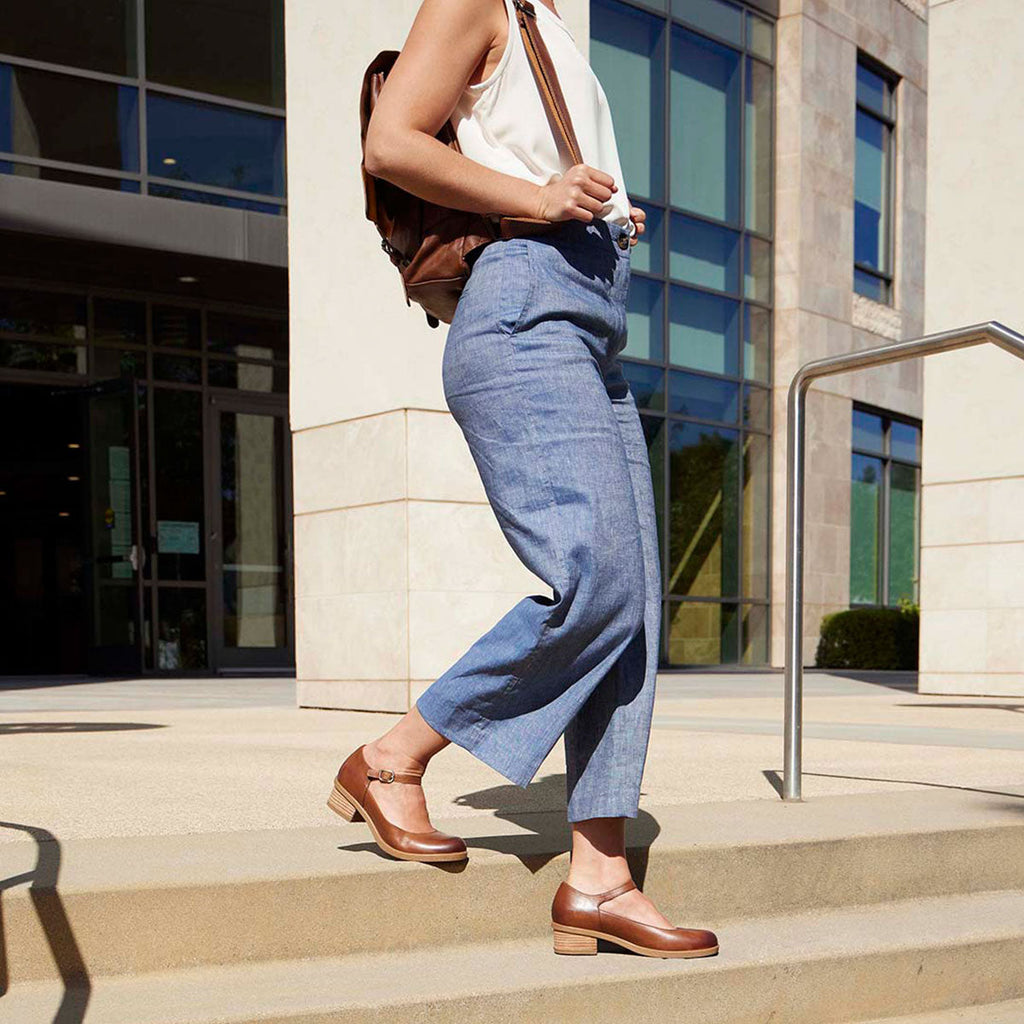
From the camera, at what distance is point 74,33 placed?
497 inches

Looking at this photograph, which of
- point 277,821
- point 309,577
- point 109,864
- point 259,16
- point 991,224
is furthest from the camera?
point 259,16

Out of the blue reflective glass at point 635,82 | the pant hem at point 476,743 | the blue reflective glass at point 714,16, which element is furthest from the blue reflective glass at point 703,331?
the pant hem at point 476,743

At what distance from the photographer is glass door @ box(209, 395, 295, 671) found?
13.8 m

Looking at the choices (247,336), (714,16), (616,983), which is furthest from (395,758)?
(714,16)

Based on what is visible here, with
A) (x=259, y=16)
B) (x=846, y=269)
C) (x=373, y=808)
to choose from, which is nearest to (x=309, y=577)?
(x=373, y=808)

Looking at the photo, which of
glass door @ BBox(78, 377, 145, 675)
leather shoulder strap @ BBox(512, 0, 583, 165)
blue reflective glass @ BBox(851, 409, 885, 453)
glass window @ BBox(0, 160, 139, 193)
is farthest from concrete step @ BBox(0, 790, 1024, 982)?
blue reflective glass @ BBox(851, 409, 885, 453)

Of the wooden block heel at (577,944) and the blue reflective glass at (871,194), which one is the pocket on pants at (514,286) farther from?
the blue reflective glass at (871,194)

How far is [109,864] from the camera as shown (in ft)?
8.04

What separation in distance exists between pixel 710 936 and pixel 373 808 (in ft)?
2.27

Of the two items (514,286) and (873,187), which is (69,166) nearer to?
(514,286)

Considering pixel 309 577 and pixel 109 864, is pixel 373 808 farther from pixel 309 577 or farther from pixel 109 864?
pixel 309 577

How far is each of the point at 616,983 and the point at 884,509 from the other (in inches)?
714

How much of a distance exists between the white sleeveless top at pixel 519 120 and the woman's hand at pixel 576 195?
0.06 metres

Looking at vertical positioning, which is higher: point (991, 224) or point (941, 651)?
point (991, 224)
